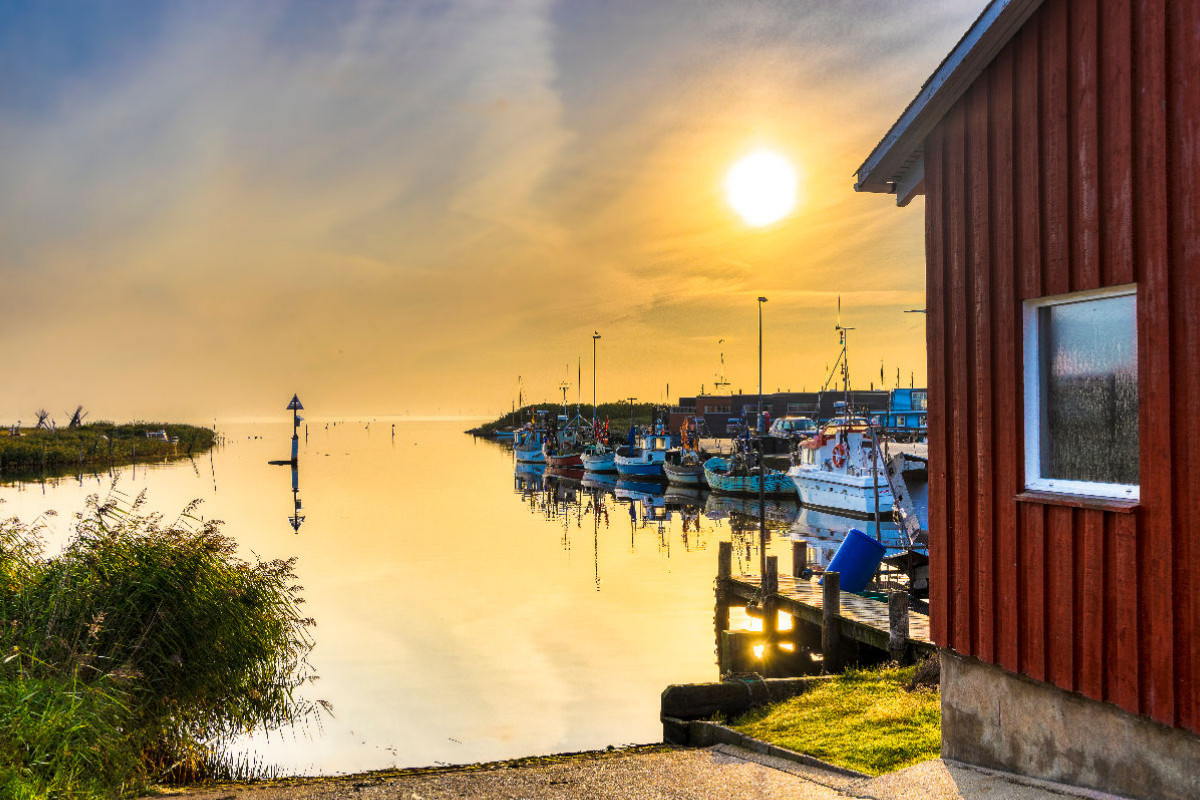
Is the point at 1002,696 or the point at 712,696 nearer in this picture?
the point at 1002,696

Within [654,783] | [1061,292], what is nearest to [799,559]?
[654,783]

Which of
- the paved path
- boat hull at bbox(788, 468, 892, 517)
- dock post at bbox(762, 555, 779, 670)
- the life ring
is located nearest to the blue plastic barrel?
dock post at bbox(762, 555, 779, 670)

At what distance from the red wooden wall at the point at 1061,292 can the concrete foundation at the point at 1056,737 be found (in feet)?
0.63

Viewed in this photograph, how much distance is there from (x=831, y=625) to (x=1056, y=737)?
8596 mm

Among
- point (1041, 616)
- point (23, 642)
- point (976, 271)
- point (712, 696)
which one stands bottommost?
point (712, 696)

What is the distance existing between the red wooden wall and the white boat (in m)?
36.0

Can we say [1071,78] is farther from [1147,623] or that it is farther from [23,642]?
[23,642]

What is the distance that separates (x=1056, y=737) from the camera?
21.7ft

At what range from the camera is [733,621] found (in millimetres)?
22719

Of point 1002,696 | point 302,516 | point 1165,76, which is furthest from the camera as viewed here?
point 302,516

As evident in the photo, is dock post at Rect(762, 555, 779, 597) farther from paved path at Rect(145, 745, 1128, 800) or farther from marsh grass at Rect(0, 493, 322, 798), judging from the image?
marsh grass at Rect(0, 493, 322, 798)

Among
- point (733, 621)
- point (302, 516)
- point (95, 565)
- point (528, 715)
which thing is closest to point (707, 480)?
point (302, 516)

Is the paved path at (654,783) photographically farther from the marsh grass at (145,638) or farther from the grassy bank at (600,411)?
the grassy bank at (600,411)

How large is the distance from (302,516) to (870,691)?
41713 mm
